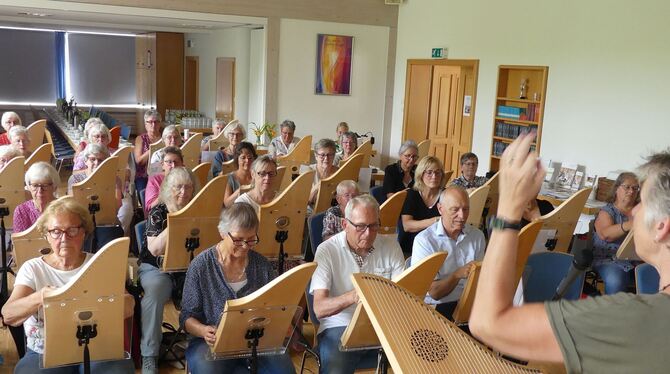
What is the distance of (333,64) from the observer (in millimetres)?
10664

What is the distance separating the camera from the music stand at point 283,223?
3980 millimetres

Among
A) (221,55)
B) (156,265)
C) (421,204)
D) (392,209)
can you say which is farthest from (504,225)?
(221,55)

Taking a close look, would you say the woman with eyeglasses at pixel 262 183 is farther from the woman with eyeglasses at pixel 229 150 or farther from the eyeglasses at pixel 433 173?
the woman with eyeglasses at pixel 229 150

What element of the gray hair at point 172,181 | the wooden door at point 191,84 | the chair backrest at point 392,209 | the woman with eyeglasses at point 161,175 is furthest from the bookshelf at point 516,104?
the wooden door at point 191,84

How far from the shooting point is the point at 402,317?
1490 mm

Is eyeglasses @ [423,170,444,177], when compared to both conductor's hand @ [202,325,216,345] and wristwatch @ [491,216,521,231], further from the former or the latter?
wristwatch @ [491,216,521,231]

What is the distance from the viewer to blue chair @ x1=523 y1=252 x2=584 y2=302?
354cm

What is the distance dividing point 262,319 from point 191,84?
13858 millimetres

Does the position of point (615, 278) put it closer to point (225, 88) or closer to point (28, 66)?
point (225, 88)

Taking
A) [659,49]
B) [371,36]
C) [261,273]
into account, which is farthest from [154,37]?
[261,273]

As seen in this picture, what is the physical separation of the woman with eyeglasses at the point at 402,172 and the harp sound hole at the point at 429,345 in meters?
4.42

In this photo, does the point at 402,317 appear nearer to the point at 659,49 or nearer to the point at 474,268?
the point at 474,268

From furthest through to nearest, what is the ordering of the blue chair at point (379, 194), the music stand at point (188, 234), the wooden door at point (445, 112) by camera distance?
1. the wooden door at point (445, 112)
2. the blue chair at point (379, 194)
3. the music stand at point (188, 234)

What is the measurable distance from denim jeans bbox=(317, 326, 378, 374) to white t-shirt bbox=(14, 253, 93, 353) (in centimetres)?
128
